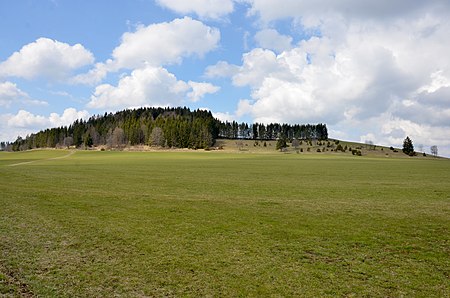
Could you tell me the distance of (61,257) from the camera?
1214 cm

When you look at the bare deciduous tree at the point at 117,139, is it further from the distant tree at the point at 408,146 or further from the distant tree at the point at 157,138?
the distant tree at the point at 408,146

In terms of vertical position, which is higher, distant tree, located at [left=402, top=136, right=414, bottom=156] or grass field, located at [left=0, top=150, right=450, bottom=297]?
distant tree, located at [left=402, top=136, right=414, bottom=156]

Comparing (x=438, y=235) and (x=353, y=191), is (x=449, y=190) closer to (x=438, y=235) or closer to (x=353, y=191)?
(x=353, y=191)

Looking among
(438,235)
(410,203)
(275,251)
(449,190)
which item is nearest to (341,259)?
(275,251)

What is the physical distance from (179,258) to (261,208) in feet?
37.7

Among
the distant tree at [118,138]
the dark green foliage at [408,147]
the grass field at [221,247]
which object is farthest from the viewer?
the distant tree at [118,138]

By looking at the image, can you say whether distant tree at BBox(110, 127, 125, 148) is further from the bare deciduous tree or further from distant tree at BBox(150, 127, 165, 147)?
distant tree at BBox(150, 127, 165, 147)

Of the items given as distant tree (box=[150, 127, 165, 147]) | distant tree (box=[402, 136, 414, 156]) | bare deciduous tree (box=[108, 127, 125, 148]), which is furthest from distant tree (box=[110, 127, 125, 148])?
distant tree (box=[402, 136, 414, 156])

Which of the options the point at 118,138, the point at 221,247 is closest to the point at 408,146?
the point at 118,138

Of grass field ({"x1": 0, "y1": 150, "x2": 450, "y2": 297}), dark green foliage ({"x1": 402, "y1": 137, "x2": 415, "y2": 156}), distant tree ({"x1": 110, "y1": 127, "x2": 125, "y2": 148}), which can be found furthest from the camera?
distant tree ({"x1": 110, "y1": 127, "x2": 125, "y2": 148})

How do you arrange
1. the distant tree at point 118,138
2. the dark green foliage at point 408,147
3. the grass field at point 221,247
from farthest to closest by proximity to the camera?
the distant tree at point 118,138 → the dark green foliage at point 408,147 → the grass field at point 221,247

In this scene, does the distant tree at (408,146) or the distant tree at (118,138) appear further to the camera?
the distant tree at (118,138)

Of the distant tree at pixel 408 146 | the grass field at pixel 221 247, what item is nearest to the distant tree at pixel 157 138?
the distant tree at pixel 408 146

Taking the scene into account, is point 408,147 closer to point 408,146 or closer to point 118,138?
point 408,146
